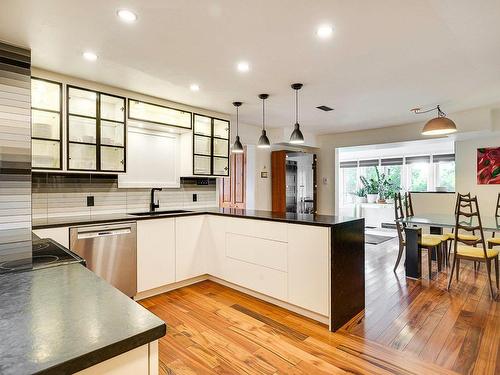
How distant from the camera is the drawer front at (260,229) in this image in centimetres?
285

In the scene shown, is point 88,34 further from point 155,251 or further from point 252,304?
point 252,304

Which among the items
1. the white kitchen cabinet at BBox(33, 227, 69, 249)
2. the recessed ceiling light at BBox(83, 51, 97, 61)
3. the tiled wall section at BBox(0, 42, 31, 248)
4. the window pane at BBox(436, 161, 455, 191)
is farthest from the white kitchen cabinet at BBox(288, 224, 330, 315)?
the window pane at BBox(436, 161, 455, 191)

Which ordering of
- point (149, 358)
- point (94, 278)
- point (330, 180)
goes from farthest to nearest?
point (330, 180), point (94, 278), point (149, 358)

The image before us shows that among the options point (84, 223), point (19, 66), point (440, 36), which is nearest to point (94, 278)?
point (84, 223)

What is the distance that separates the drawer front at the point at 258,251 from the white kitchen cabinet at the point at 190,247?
0.43 meters

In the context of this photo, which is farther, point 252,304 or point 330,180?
point 330,180

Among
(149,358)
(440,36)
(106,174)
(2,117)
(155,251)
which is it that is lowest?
(155,251)

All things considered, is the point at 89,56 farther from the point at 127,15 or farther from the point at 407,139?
the point at 407,139

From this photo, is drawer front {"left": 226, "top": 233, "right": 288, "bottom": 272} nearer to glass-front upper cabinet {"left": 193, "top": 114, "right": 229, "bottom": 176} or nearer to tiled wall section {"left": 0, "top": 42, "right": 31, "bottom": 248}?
glass-front upper cabinet {"left": 193, "top": 114, "right": 229, "bottom": 176}

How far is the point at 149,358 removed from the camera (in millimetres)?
720

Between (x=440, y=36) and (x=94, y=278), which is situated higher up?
(x=440, y=36)

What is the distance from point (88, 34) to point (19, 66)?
2.47 feet

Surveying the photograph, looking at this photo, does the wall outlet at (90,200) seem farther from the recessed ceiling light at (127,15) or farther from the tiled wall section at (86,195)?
the recessed ceiling light at (127,15)

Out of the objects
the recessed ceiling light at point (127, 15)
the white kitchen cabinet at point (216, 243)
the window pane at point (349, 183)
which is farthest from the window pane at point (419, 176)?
the recessed ceiling light at point (127, 15)
